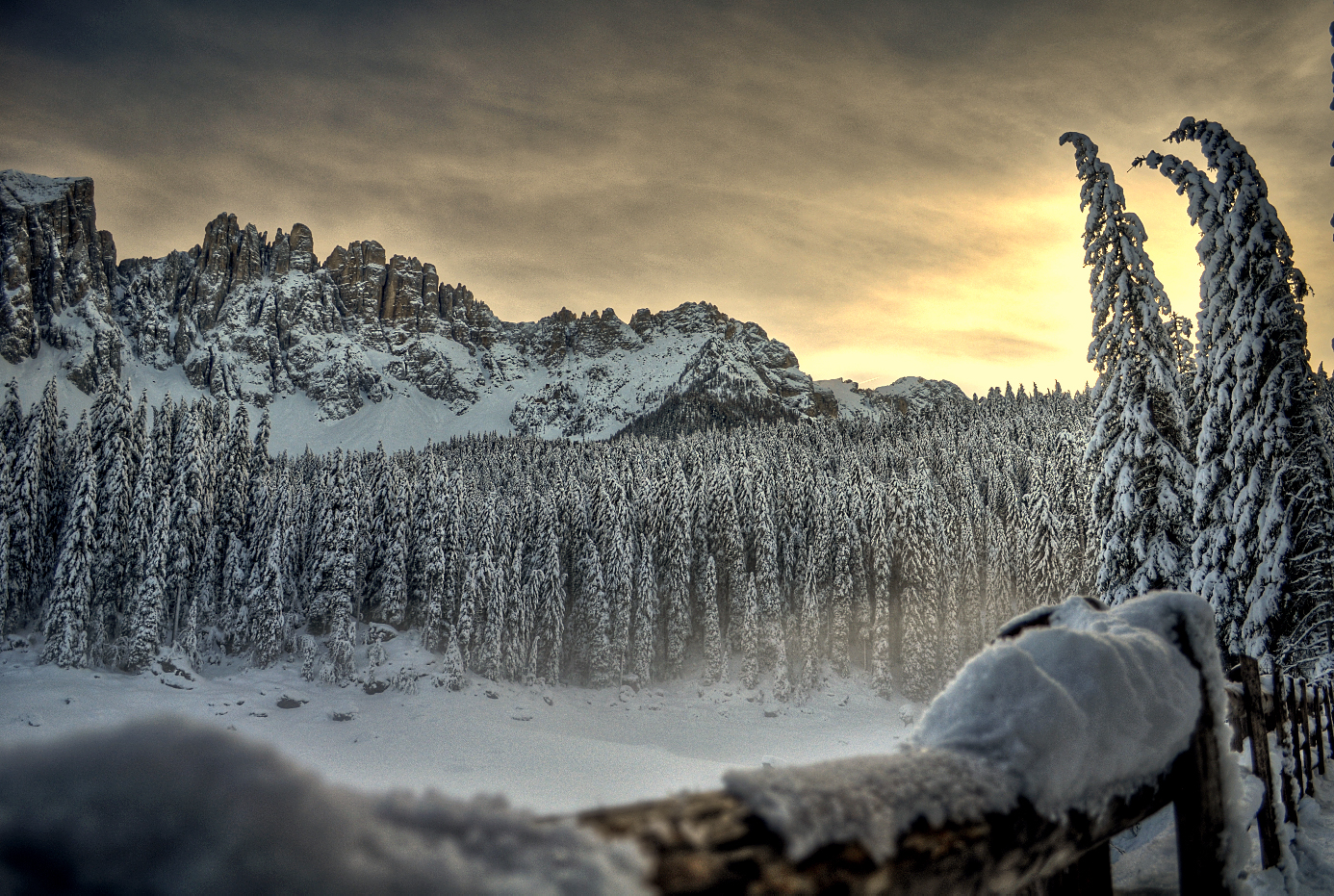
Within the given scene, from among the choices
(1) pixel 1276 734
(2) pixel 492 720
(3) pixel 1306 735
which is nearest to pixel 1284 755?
(1) pixel 1276 734

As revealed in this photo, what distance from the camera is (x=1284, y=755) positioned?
5.79 meters

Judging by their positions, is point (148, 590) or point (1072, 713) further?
point (148, 590)

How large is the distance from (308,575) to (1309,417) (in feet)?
153

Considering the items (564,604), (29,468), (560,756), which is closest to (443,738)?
(560,756)

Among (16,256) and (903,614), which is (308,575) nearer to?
(903,614)

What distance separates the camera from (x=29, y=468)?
112ft

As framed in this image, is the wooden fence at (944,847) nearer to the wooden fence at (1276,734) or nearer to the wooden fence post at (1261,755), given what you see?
the wooden fence at (1276,734)

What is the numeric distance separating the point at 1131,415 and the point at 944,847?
1463cm

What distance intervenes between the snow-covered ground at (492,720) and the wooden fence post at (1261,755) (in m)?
20.0

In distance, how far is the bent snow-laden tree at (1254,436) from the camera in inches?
466

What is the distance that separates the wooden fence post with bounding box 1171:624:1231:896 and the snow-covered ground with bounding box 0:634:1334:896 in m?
22.9

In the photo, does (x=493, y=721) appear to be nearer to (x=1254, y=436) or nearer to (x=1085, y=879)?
(x=1254, y=436)

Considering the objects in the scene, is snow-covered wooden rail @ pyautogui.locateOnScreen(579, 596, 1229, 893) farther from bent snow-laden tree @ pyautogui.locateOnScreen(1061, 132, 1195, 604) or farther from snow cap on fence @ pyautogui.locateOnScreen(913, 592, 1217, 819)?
bent snow-laden tree @ pyautogui.locateOnScreen(1061, 132, 1195, 604)

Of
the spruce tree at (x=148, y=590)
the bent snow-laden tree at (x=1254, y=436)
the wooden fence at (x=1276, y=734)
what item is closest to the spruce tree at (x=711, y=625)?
the spruce tree at (x=148, y=590)
